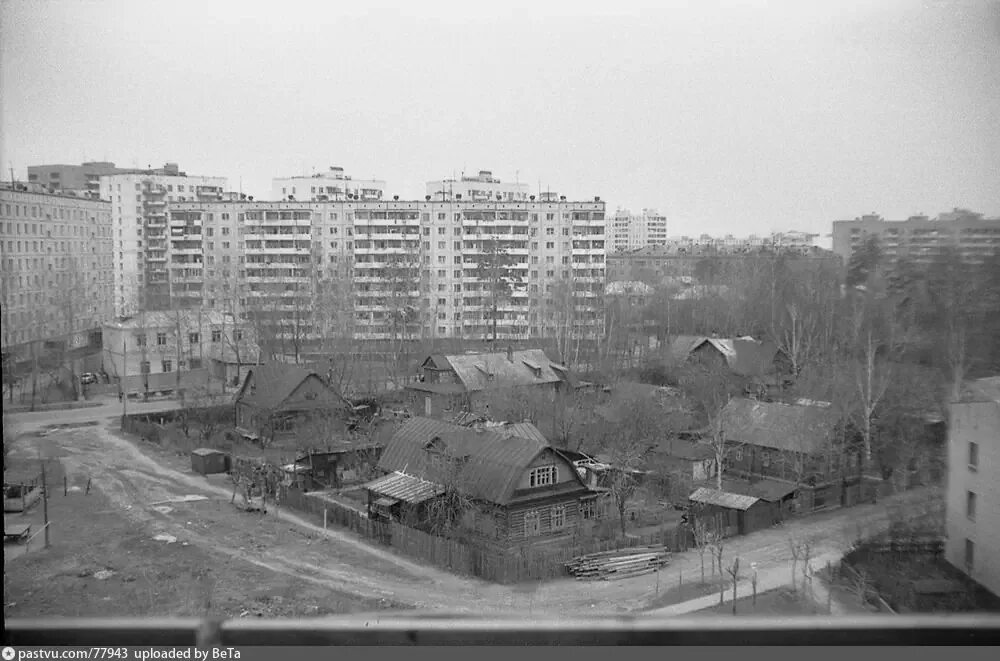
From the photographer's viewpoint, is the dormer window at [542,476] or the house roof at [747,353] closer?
the dormer window at [542,476]

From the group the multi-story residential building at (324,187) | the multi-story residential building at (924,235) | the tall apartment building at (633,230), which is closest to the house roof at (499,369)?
the multi-story residential building at (924,235)

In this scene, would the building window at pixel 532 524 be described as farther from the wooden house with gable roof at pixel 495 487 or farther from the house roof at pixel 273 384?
the house roof at pixel 273 384

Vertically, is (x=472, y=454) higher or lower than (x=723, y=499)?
higher

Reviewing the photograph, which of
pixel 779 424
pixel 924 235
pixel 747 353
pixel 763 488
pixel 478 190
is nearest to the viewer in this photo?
pixel 924 235

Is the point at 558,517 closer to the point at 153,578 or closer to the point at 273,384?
the point at 153,578

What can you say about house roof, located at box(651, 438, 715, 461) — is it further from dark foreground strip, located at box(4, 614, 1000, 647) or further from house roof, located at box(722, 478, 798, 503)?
dark foreground strip, located at box(4, 614, 1000, 647)

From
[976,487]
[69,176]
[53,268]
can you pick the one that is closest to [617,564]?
[976,487]
